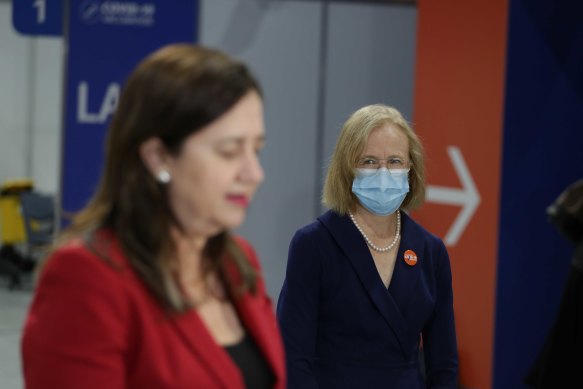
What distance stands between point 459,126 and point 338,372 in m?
2.96

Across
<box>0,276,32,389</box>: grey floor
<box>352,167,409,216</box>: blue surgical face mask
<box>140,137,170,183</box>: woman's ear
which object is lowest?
<box>0,276,32,389</box>: grey floor

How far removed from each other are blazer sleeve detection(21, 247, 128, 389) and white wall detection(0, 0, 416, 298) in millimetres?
4800

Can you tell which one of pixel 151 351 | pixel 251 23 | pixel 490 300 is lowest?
pixel 490 300

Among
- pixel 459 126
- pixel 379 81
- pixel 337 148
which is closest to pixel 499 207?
pixel 459 126

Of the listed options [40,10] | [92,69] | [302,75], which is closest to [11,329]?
[92,69]

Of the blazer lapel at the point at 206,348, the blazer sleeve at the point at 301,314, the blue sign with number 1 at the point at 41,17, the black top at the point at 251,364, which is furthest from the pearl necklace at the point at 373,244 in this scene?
the blue sign with number 1 at the point at 41,17

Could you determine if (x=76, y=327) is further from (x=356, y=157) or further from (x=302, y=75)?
(x=302, y=75)

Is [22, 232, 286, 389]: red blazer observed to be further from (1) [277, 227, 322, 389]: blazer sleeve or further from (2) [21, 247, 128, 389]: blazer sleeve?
(1) [277, 227, 322, 389]: blazer sleeve

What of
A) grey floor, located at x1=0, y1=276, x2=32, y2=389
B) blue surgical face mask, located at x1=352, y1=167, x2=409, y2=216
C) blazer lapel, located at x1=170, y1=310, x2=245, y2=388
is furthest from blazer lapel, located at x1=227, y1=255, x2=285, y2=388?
grey floor, located at x1=0, y1=276, x2=32, y2=389

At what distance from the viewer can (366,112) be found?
293cm

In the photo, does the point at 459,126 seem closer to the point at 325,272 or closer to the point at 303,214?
the point at 303,214

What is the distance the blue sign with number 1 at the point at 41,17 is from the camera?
6.12 metres

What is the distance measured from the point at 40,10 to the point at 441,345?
4141 mm

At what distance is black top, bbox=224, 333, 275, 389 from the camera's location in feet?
5.71
